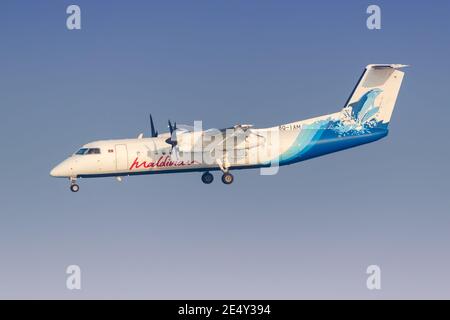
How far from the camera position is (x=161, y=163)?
126ft

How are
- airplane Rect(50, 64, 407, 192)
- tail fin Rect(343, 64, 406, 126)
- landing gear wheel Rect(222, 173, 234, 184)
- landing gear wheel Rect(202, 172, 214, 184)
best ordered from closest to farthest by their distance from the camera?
airplane Rect(50, 64, 407, 192) → landing gear wheel Rect(222, 173, 234, 184) → landing gear wheel Rect(202, 172, 214, 184) → tail fin Rect(343, 64, 406, 126)

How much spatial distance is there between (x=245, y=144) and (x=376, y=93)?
278 inches

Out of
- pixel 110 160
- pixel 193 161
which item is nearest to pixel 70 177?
pixel 110 160

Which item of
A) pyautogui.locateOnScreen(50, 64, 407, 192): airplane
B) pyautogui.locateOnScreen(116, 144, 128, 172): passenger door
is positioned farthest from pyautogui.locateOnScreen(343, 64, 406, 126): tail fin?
pyautogui.locateOnScreen(116, 144, 128, 172): passenger door

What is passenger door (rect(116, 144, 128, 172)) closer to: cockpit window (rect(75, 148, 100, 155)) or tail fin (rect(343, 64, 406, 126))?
cockpit window (rect(75, 148, 100, 155))

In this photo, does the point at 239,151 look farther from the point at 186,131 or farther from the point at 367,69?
the point at 367,69

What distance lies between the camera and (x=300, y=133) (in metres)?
39.0

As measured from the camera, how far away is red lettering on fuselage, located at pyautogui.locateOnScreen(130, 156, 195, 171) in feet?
125

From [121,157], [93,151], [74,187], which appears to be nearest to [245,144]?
[121,157]

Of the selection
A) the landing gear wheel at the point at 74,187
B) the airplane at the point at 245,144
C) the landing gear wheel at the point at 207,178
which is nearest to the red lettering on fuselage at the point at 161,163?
the airplane at the point at 245,144
